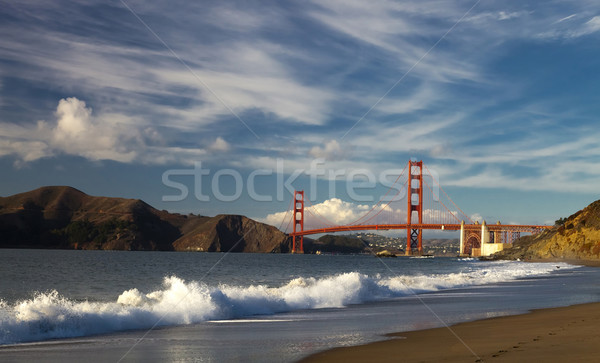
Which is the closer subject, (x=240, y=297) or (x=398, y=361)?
(x=398, y=361)

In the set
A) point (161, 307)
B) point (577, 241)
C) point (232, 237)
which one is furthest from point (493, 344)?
point (232, 237)

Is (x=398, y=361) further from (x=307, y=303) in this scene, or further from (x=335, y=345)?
(x=307, y=303)

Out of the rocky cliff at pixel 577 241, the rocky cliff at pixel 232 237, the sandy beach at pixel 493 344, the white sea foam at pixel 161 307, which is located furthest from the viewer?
the rocky cliff at pixel 232 237

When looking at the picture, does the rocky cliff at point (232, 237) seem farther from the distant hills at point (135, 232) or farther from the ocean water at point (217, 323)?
the ocean water at point (217, 323)

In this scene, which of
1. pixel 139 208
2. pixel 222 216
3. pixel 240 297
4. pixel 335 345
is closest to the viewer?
pixel 335 345

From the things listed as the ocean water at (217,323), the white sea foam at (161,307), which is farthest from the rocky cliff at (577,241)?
the ocean water at (217,323)

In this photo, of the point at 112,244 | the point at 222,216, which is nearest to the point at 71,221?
the point at 112,244
